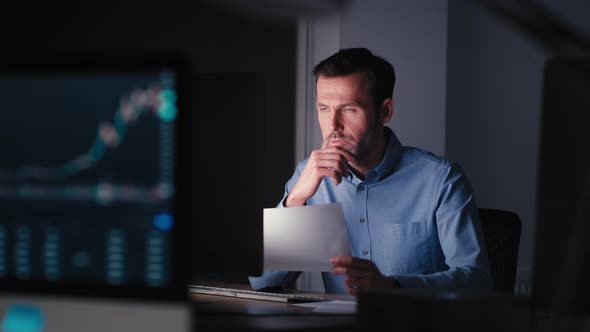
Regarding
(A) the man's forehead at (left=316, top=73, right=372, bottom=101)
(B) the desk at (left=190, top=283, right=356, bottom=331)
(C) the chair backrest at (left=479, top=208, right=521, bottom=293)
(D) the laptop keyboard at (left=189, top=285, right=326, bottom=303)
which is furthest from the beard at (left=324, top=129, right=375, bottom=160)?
(B) the desk at (left=190, top=283, right=356, bottom=331)

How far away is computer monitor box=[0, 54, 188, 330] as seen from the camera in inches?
38.2

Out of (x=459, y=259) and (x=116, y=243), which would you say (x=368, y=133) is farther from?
(x=116, y=243)

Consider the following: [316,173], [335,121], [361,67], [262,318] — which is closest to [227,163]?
[262,318]

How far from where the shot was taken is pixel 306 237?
1.79 metres

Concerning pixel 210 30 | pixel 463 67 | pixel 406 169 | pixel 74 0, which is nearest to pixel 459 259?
pixel 406 169

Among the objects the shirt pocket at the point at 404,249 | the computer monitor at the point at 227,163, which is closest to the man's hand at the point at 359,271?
the computer monitor at the point at 227,163

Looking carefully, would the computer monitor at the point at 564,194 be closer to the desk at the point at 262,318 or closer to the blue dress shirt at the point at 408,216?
the desk at the point at 262,318

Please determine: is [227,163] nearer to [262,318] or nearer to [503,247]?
[262,318]

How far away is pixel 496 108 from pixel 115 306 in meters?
2.84

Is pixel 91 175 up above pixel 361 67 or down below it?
below

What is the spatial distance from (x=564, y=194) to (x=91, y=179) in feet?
2.21

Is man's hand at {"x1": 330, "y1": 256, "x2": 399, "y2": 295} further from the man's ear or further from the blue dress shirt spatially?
the man's ear

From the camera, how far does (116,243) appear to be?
0.98 metres

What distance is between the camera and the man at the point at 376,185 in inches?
84.0
